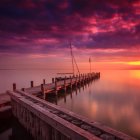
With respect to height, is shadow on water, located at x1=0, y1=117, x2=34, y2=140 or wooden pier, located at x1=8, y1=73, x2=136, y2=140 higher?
wooden pier, located at x1=8, y1=73, x2=136, y2=140

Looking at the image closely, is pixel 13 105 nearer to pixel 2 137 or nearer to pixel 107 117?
pixel 2 137

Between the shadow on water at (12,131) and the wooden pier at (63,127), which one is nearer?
the wooden pier at (63,127)

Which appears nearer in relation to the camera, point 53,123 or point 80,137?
point 80,137

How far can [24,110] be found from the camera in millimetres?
8352

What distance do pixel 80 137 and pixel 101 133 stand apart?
853 millimetres

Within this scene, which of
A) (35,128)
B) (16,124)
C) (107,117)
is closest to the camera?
(35,128)

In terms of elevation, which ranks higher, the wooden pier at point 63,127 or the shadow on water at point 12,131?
the wooden pier at point 63,127

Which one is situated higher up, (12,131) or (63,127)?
(63,127)

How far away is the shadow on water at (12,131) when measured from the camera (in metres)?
8.77

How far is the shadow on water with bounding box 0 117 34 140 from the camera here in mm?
8775

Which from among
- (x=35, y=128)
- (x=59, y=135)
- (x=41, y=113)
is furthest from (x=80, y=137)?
(x=35, y=128)

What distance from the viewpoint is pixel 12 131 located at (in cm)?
964

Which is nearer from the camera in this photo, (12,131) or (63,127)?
(63,127)

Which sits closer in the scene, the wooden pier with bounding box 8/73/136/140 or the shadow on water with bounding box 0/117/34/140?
the wooden pier with bounding box 8/73/136/140
